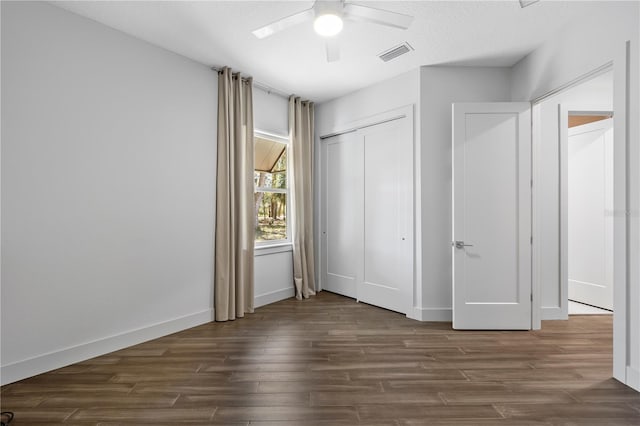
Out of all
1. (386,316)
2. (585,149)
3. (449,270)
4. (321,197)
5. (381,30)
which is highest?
(381,30)

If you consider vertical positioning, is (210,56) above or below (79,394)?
above

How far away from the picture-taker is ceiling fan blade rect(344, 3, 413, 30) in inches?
85.4

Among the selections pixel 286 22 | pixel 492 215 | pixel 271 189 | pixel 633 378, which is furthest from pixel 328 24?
pixel 633 378

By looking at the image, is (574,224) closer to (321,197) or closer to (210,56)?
(321,197)

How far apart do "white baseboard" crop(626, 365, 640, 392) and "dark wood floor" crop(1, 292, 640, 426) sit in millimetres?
57

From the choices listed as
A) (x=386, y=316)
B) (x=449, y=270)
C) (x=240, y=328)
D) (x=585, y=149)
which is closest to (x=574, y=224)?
(x=585, y=149)

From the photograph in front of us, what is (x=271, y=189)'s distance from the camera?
4.57m

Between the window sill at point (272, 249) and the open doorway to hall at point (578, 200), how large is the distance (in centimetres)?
316

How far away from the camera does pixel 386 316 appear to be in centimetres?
387

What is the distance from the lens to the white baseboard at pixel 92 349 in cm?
234

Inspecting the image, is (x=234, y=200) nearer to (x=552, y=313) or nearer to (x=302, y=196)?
(x=302, y=196)

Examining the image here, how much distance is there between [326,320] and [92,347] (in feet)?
7.29

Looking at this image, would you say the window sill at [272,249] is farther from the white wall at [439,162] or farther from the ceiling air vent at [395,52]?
the ceiling air vent at [395,52]

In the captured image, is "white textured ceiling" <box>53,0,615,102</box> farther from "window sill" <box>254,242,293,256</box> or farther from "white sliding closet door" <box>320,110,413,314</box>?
"window sill" <box>254,242,293,256</box>
